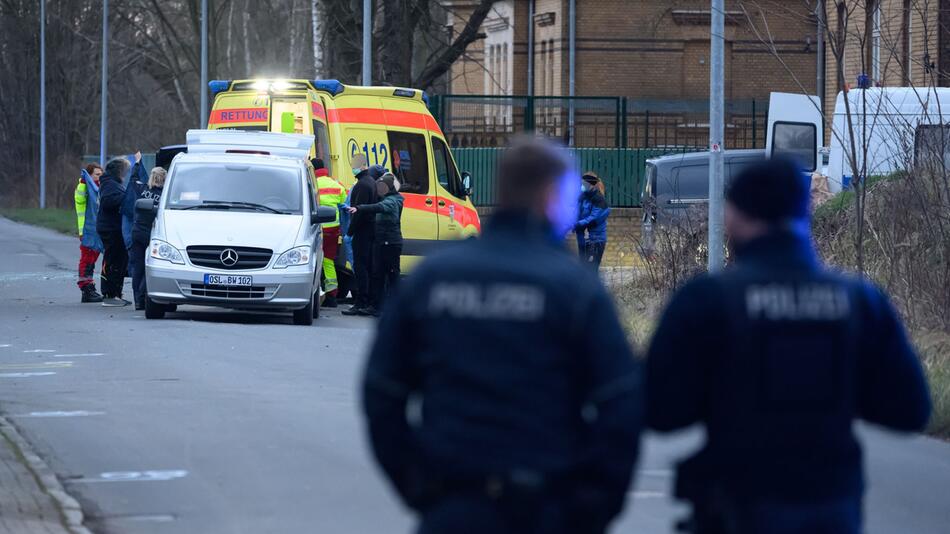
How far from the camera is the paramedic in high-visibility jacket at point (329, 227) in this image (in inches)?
795

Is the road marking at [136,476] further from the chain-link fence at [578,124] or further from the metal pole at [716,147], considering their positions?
the chain-link fence at [578,124]

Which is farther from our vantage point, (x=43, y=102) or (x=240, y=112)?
(x=43, y=102)

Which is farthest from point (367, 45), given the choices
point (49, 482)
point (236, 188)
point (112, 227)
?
point (49, 482)

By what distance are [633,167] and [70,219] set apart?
23561 millimetres

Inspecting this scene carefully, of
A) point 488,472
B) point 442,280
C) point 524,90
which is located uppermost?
point 524,90

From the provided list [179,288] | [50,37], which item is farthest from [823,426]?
[50,37]

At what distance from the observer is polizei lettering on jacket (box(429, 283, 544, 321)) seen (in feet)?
12.1

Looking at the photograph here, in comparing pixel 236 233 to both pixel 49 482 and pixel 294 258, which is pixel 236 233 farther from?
pixel 49 482

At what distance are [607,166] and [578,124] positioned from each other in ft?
4.23

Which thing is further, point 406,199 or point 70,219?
point 70,219

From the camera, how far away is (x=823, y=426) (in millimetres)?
3924

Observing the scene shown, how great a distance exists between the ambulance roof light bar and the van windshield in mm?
440

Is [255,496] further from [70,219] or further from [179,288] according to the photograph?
[70,219]

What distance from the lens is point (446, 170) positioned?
23109 mm
